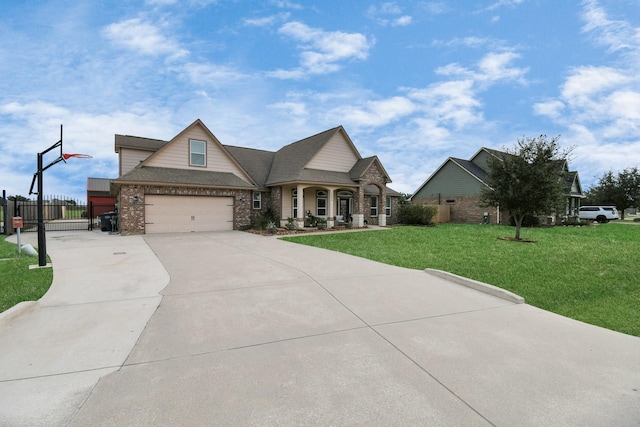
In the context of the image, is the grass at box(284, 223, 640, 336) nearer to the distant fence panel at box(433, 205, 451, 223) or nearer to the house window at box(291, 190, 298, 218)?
the house window at box(291, 190, 298, 218)

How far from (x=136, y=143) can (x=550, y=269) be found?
76.1 feet

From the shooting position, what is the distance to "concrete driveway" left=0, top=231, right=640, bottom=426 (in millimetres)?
2459

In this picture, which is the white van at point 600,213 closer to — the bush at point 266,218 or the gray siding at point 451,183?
the gray siding at point 451,183

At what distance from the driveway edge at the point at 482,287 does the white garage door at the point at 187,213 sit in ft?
47.9

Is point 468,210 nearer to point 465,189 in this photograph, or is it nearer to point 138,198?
point 465,189

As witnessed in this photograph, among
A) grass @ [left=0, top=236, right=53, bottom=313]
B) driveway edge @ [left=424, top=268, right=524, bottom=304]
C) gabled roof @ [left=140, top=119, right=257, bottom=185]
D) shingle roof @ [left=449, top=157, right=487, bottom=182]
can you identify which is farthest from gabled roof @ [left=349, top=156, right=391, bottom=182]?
grass @ [left=0, top=236, right=53, bottom=313]

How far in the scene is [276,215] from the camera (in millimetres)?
20688

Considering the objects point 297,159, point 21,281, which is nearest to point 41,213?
point 21,281

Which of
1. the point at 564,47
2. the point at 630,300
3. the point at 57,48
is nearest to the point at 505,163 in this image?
the point at 564,47

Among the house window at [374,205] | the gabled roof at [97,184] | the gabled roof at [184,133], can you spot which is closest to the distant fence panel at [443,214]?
the house window at [374,205]

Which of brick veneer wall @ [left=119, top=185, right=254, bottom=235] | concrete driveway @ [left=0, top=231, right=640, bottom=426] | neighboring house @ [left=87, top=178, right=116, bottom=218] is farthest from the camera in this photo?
neighboring house @ [left=87, top=178, right=116, bottom=218]

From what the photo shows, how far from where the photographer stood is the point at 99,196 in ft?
99.3

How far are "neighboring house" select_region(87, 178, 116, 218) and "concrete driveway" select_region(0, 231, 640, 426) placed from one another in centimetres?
2735

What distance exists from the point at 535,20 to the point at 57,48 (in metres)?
16.0
